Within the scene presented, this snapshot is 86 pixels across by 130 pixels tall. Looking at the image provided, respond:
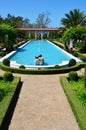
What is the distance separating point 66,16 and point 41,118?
34.2m

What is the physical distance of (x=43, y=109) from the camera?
952 cm

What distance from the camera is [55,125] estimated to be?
8.05 metres

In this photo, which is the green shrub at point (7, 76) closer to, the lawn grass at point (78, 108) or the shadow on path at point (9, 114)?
the shadow on path at point (9, 114)

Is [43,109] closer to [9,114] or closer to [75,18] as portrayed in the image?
[9,114]

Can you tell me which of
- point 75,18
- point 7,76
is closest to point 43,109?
point 7,76

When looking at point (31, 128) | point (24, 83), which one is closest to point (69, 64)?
point (24, 83)

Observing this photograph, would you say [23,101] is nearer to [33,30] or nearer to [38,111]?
[38,111]

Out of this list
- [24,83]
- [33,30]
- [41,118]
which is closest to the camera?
[41,118]

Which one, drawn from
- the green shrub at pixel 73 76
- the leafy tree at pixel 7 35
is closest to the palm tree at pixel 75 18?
the leafy tree at pixel 7 35

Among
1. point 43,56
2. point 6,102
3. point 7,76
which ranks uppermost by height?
point 6,102

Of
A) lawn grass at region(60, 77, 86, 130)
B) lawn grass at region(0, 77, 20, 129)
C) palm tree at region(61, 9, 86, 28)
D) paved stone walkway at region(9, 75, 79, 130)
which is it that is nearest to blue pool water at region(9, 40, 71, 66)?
palm tree at region(61, 9, 86, 28)

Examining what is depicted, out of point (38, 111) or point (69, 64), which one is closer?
point (38, 111)

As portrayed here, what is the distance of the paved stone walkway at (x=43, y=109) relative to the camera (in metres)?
8.05

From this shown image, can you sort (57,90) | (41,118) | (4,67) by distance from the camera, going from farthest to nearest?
1. (4,67)
2. (57,90)
3. (41,118)
